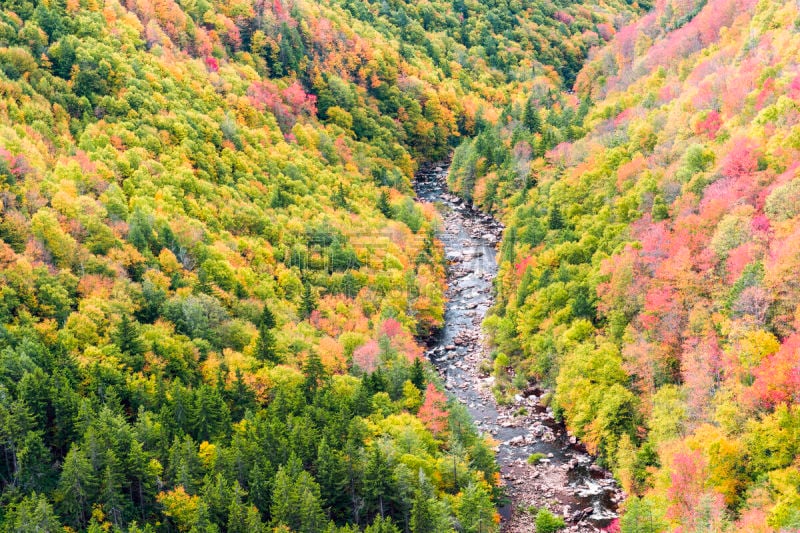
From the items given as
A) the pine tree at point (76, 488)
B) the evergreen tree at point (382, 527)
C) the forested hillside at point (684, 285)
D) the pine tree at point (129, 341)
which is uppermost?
the forested hillside at point (684, 285)

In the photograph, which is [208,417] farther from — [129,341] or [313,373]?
[313,373]

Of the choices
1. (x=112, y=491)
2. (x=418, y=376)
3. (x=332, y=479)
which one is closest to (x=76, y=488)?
(x=112, y=491)

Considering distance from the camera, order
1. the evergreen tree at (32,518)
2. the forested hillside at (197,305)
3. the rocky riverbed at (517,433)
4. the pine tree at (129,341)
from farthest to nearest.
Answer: the pine tree at (129,341) < the rocky riverbed at (517,433) < the forested hillside at (197,305) < the evergreen tree at (32,518)

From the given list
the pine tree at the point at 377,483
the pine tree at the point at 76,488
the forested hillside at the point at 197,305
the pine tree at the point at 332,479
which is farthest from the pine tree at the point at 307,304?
the pine tree at the point at 76,488

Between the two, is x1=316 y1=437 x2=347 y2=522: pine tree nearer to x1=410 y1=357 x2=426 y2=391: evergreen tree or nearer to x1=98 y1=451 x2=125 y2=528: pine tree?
x1=98 y1=451 x2=125 y2=528: pine tree

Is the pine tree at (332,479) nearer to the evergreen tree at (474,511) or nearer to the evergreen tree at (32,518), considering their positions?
the evergreen tree at (474,511)

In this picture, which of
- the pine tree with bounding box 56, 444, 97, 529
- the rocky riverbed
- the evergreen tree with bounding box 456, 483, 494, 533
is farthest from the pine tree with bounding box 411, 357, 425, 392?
the pine tree with bounding box 56, 444, 97, 529
